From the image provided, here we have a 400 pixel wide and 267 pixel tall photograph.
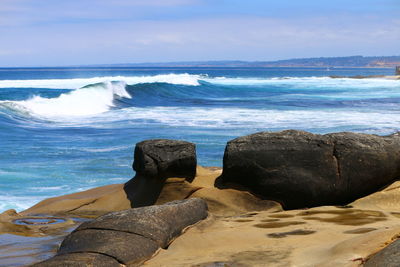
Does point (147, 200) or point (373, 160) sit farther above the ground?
point (373, 160)

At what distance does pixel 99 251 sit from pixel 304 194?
2.77 meters

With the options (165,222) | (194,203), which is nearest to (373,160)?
(194,203)

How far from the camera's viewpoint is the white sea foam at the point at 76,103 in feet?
83.1

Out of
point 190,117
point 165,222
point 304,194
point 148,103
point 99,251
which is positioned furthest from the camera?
point 148,103

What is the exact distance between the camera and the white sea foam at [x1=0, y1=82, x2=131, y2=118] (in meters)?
25.3

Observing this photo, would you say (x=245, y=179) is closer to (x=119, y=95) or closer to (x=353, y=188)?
(x=353, y=188)

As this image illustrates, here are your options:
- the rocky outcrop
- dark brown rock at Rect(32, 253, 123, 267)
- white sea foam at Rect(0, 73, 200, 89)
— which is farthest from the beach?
white sea foam at Rect(0, 73, 200, 89)

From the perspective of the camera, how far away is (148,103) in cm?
3095

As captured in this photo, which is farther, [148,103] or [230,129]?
[148,103]

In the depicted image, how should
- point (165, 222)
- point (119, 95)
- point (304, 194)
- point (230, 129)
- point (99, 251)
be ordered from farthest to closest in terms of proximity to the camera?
point (119, 95) < point (230, 129) < point (304, 194) < point (165, 222) < point (99, 251)

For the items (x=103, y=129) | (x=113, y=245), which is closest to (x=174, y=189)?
(x=113, y=245)

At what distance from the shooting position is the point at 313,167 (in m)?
6.84

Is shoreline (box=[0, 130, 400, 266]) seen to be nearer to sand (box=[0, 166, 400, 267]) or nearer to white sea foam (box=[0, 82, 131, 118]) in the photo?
sand (box=[0, 166, 400, 267])

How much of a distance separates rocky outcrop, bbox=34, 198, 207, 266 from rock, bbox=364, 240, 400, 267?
70.8 inches
